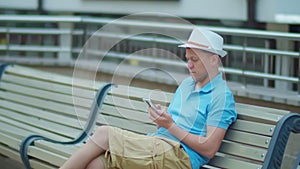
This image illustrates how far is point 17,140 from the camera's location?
6.32 m

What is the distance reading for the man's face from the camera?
488 centimetres

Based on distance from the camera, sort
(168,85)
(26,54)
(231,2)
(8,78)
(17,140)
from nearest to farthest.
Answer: (17,140), (8,78), (168,85), (231,2), (26,54)

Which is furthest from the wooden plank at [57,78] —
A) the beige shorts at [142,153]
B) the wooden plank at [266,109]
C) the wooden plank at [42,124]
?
the wooden plank at [266,109]

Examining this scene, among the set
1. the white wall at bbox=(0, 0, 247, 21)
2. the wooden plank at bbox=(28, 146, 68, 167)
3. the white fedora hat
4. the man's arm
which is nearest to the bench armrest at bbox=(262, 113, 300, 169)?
the man's arm

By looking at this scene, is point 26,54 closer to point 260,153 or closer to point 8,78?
point 8,78

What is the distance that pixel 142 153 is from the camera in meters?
4.82

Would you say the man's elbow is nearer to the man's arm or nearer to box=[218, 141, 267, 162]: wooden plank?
the man's arm

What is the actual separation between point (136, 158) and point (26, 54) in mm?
9183

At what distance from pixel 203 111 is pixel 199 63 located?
31 cm

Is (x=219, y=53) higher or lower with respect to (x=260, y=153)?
higher

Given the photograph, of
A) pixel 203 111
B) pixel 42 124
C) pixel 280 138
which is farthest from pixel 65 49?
pixel 280 138

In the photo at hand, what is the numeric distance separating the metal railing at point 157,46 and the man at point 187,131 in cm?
267

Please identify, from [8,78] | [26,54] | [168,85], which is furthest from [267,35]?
[26,54]

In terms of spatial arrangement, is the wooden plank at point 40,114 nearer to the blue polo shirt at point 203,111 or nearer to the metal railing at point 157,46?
the metal railing at point 157,46
